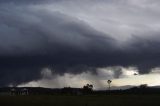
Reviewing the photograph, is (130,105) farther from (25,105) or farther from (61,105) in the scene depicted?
(25,105)

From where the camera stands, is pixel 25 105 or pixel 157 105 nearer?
pixel 157 105

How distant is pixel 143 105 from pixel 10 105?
26993 mm

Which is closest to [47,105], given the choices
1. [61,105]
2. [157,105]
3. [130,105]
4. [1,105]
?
[61,105]

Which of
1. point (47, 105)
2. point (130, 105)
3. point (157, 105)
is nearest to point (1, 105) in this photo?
point (47, 105)

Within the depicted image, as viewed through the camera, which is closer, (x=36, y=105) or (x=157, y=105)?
(x=157, y=105)

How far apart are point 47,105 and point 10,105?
7952 mm

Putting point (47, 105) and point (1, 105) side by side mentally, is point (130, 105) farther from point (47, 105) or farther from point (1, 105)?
point (1, 105)

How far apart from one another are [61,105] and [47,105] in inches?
115

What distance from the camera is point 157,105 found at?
257ft

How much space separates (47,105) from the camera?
82.6 m

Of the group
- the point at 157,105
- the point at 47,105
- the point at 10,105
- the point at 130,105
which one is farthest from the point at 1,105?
the point at 157,105

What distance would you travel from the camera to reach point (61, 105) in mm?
81938

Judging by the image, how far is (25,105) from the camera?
278 feet

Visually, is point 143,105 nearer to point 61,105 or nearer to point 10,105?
point 61,105
